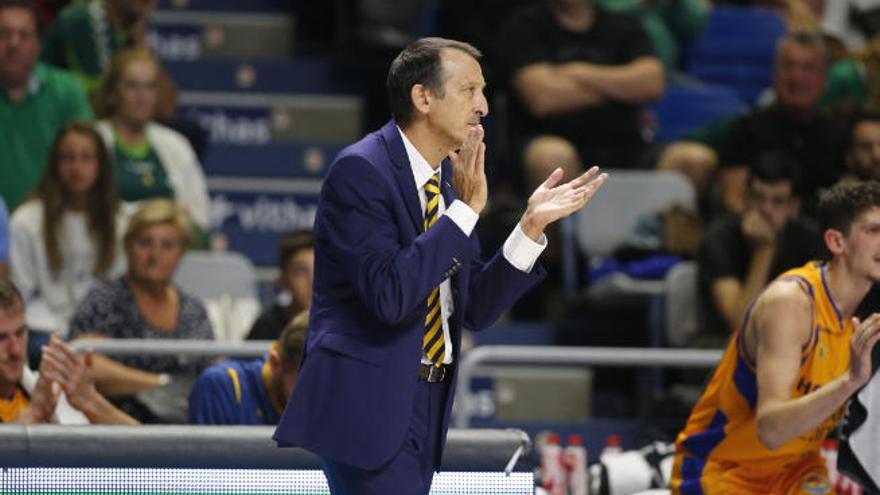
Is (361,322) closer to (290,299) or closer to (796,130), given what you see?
(290,299)

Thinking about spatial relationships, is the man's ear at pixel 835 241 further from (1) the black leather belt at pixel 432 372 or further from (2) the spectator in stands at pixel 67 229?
(2) the spectator in stands at pixel 67 229

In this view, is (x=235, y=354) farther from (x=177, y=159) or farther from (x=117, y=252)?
(x=177, y=159)

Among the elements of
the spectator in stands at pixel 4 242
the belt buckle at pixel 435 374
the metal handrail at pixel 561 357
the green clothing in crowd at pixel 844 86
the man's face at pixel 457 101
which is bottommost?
the metal handrail at pixel 561 357

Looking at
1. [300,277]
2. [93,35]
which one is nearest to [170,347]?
[300,277]

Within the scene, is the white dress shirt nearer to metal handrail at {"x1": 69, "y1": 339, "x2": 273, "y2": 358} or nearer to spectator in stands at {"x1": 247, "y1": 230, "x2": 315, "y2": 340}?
metal handrail at {"x1": 69, "y1": 339, "x2": 273, "y2": 358}

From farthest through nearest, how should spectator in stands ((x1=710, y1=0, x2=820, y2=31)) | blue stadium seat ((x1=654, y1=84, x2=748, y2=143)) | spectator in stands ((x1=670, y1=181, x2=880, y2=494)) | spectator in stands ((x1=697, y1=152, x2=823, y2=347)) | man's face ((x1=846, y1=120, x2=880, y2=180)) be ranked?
spectator in stands ((x1=710, y1=0, x2=820, y2=31)), blue stadium seat ((x1=654, y1=84, x2=748, y2=143)), man's face ((x1=846, y1=120, x2=880, y2=180)), spectator in stands ((x1=697, y1=152, x2=823, y2=347)), spectator in stands ((x1=670, y1=181, x2=880, y2=494))

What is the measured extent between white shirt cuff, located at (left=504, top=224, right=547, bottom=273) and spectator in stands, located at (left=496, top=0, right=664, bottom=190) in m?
5.63

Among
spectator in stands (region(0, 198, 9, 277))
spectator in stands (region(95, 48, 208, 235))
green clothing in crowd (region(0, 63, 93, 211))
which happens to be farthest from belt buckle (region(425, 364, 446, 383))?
green clothing in crowd (region(0, 63, 93, 211))

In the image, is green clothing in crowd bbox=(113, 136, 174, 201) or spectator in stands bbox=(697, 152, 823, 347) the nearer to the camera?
spectator in stands bbox=(697, 152, 823, 347)

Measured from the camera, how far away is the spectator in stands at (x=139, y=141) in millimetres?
9570

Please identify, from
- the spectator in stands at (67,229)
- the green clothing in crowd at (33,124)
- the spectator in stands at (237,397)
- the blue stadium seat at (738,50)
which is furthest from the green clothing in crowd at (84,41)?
the spectator in stands at (237,397)

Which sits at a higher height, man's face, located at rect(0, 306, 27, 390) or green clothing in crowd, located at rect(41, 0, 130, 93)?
green clothing in crowd, located at rect(41, 0, 130, 93)

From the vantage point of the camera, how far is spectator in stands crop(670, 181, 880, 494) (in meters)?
5.96

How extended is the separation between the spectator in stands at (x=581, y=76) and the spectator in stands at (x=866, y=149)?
4.03 ft
